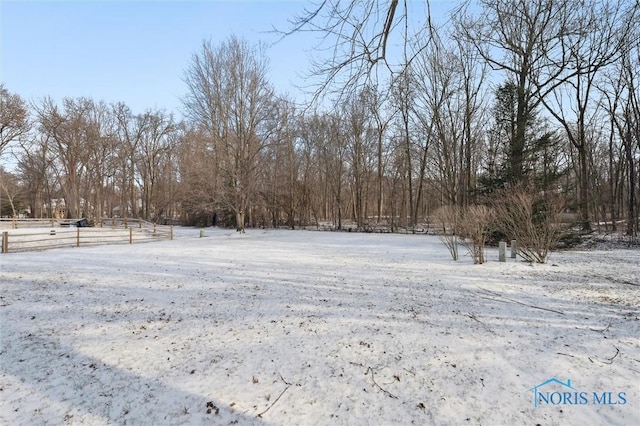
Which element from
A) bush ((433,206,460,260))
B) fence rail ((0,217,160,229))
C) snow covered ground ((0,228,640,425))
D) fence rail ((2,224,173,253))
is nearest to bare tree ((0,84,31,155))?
fence rail ((0,217,160,229))

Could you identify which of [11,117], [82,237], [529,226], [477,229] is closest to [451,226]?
[477,229]

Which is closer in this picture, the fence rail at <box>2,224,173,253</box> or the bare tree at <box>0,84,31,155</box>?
the fence rail at <box>2,224,173,253</box>

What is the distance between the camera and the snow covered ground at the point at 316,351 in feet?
9.29

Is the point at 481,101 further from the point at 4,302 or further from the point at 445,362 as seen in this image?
the point at 4,302

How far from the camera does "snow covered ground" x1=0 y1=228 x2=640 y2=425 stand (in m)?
2.83

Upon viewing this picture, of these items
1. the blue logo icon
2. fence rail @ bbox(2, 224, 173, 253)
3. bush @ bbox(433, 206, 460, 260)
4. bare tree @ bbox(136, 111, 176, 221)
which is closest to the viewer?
the blue logo icon

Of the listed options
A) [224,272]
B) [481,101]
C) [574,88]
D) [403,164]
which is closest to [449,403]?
[224,272]

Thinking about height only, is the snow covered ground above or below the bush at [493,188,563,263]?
below

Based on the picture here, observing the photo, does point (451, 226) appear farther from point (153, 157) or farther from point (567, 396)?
point (153, 157)

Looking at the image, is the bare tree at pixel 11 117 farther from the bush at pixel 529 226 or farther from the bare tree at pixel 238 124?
the bush at pixel 529 226

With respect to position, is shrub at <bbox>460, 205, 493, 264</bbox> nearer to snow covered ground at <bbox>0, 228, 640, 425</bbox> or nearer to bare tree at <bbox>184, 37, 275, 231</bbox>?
snow covered ground at <bbox>0, 228, 640, 425</bbox>

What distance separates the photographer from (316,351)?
12.7 feet

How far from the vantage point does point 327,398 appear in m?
2.98

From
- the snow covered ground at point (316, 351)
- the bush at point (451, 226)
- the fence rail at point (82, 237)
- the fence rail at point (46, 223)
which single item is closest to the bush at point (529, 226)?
the bush at point (451, 226)
